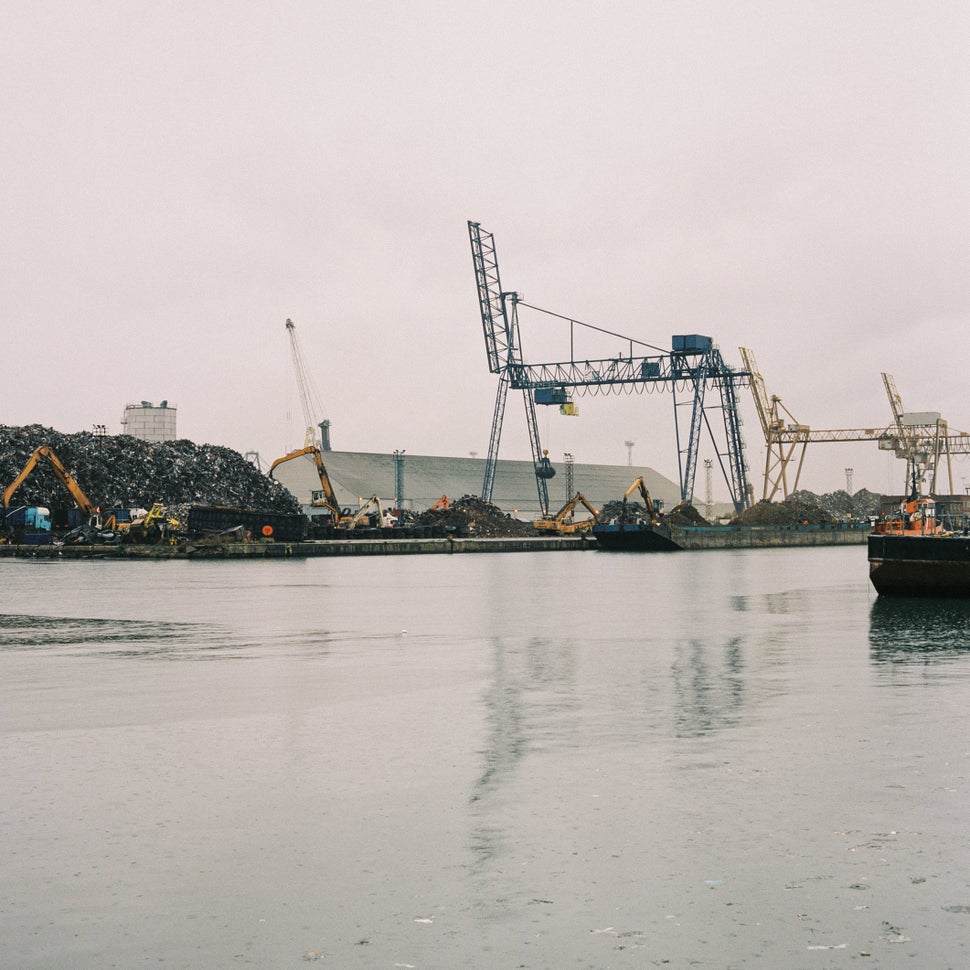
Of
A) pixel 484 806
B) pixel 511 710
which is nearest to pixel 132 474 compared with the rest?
pixel 511 710

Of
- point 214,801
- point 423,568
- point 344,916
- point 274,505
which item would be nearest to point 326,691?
point 214,801

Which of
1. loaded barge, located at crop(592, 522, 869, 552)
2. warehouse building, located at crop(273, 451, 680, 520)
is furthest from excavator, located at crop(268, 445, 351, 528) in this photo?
warehouse building, located at crop(273, 451, 680, 520)

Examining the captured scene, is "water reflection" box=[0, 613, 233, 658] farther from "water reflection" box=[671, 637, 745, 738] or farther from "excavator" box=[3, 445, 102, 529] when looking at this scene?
"excavator" box=[3, 445, 102, 529]

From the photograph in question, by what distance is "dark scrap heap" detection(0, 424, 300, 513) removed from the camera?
107 m

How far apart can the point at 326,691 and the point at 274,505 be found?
340ft

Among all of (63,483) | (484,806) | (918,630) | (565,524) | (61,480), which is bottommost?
(918,630)

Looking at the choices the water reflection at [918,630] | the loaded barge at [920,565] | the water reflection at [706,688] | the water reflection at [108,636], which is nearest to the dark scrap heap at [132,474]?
the water reflection at [108,636]

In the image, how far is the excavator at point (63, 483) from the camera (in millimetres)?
97000

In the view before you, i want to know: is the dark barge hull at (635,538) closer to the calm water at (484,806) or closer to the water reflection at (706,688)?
the water reflection at (706,688)

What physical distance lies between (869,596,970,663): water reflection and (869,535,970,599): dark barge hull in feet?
1.85

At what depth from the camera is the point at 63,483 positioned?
104438 mm

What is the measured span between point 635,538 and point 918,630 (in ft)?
272

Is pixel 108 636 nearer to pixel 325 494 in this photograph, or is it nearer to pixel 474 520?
pixel 325 494

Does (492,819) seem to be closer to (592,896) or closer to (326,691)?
(592,896)
